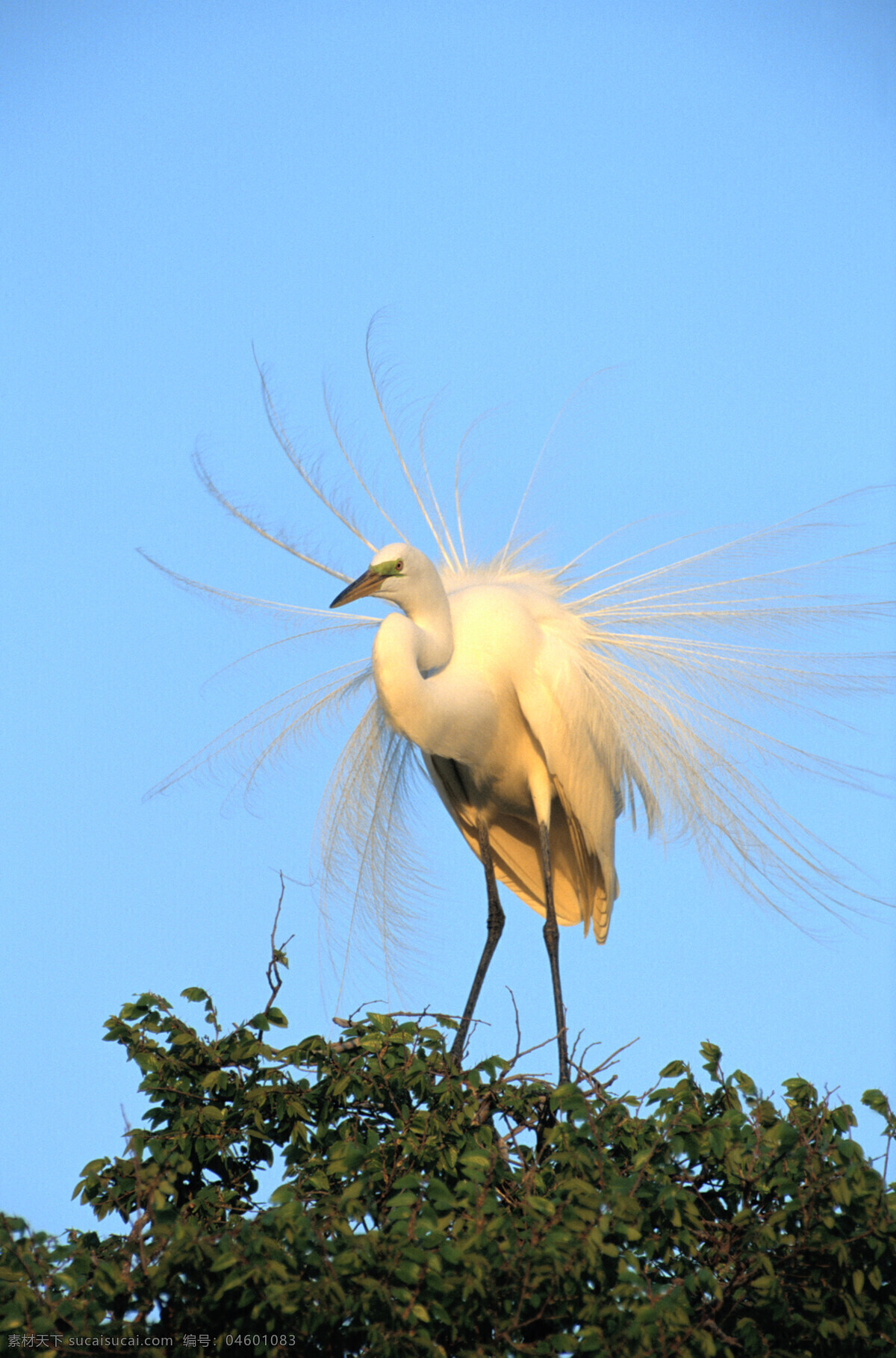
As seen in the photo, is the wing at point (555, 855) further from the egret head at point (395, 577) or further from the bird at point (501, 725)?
the egret head at point (395, 577)

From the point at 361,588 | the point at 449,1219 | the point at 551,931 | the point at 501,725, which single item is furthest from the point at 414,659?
the point at 449,1219

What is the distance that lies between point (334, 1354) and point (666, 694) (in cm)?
284

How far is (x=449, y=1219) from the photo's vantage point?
2.46 m

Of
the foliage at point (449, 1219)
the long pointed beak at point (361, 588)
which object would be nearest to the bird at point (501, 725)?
the long pointed beak at point (361, 588)

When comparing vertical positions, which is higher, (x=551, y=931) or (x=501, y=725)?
(x=501, y=725)

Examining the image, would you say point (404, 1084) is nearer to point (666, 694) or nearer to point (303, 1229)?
point (303, 1229)

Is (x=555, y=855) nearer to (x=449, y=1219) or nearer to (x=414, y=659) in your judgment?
(x=414, y=659)

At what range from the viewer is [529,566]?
17.7ft

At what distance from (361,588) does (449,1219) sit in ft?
7.50

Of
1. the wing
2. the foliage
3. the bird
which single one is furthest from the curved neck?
the foliage

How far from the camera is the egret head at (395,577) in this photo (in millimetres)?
4340

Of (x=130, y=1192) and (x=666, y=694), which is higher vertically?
(x=666, y=694)

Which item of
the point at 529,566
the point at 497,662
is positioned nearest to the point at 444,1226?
the point at 497,662

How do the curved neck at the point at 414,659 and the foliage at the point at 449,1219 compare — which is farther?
the curved neck at the point at 414,659
